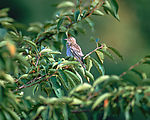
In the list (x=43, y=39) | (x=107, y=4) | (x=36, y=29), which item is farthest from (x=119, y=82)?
(x=36, y=29)

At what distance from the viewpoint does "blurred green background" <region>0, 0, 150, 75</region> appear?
42.7 feet

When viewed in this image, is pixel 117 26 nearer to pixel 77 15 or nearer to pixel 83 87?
pixel 77 15

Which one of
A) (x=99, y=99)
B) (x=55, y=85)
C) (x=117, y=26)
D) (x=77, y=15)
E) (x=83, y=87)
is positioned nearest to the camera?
(x=99, y=99)

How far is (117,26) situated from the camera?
15.0 meters

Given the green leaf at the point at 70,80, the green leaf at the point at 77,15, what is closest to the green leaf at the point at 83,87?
the green leaf at the point at 70,80

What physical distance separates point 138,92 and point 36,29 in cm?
242

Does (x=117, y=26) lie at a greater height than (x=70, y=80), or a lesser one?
greater

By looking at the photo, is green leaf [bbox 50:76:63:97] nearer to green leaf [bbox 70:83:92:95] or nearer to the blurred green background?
green leaf [bbox 70:83:92:95]

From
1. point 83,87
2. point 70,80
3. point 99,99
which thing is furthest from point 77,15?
point 99,99

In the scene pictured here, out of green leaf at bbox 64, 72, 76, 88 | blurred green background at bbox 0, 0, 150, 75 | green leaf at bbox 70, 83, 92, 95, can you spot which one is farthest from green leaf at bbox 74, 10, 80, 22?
blurred green background at bbox 0, 0, 150, 75

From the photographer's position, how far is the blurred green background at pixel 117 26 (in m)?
13.0

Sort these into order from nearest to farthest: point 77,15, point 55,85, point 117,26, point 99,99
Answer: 1. point 99,99
2. point 55,85
3. point 77,15
4. point 117,26

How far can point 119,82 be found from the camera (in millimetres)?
2211

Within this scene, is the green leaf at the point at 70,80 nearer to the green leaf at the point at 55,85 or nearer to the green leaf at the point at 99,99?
the green leaf at the point at 55,85
